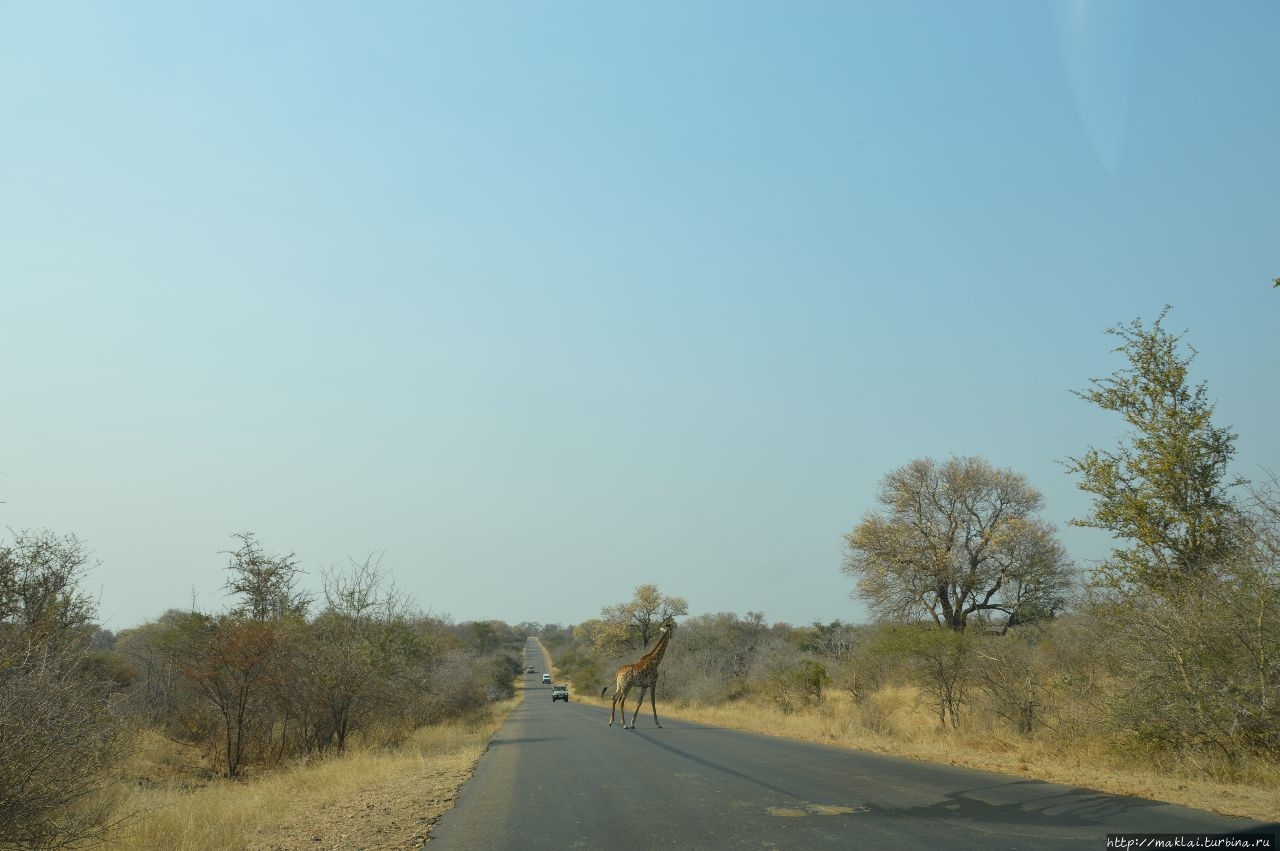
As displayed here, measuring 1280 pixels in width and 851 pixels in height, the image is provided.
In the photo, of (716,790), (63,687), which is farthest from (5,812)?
(716,790)

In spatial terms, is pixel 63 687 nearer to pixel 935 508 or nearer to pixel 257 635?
pixel 257 635

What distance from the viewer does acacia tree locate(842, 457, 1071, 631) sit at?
38.3m

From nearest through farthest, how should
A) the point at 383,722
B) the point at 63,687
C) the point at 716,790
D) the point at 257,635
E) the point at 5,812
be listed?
the point at 5,812
the point at 63,687
the point at 716,790
the point at 257,635
the point at 383,722

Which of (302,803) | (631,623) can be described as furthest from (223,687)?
(631,623)

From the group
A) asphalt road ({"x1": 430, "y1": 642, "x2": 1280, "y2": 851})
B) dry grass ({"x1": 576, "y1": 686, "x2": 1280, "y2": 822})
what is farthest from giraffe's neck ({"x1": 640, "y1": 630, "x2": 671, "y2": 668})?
asphalt road ({"x1": 430, "y1": 642, "x2": 1280, "y2": 851})

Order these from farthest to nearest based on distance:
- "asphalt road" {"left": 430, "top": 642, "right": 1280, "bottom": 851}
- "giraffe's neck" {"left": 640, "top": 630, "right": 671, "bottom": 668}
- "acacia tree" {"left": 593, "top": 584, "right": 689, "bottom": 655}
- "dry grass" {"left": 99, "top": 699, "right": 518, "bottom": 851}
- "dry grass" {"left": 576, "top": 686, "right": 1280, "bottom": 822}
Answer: "acacia tree" {"left": 593, "top": 584, "right": 689, "bottom": 655} < "giraffe's neck" {"left": 640, "top": 630, "right": 671, "bottom": 668} < "dry grass" {"left": 99, "top": 699, "right": 518, "bottom": 851} < "dry grass" {"left": 576, "top": 686, "right": 1280, "bottom": 822} < "asphalt road" {"left": 430, "top": 642, "right": 1280, "bottom": 851}

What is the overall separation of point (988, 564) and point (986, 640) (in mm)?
19579

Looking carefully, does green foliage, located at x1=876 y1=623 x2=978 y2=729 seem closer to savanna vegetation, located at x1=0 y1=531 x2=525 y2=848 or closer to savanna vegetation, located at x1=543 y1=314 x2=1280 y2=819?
savanna vegetation, located at x1=543 y1=314 x2=1280 y2=819

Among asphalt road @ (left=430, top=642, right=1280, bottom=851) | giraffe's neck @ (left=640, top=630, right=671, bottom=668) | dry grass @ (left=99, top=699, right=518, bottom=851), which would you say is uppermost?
giraffe's neck @ (left=640, top=630, right=671, bottom=668)

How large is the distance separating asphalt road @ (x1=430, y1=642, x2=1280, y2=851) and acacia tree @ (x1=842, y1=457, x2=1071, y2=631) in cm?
2426

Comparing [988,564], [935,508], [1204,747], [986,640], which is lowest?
[1204,747]

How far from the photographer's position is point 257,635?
22.4 metres

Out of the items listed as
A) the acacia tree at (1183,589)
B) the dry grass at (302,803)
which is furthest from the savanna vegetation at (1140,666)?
the dry grass at (302,803)

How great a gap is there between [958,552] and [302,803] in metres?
32.4
